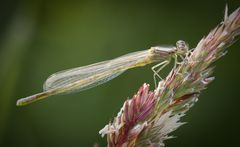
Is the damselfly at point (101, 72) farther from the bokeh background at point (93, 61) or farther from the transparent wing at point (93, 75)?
the bokeh background at point (93, 61)

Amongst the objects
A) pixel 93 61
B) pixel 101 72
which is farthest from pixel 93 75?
pixel 93 61

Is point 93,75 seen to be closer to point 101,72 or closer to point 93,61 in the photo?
point 101,72

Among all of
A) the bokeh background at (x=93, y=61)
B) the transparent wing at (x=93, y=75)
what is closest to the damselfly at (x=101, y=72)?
the transparent wing at (x=93, y=75)

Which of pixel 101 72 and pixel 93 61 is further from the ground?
pixel 93 61

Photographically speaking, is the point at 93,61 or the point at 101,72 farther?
the point at 93,61

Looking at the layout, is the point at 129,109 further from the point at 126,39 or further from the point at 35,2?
the point at 35,2
